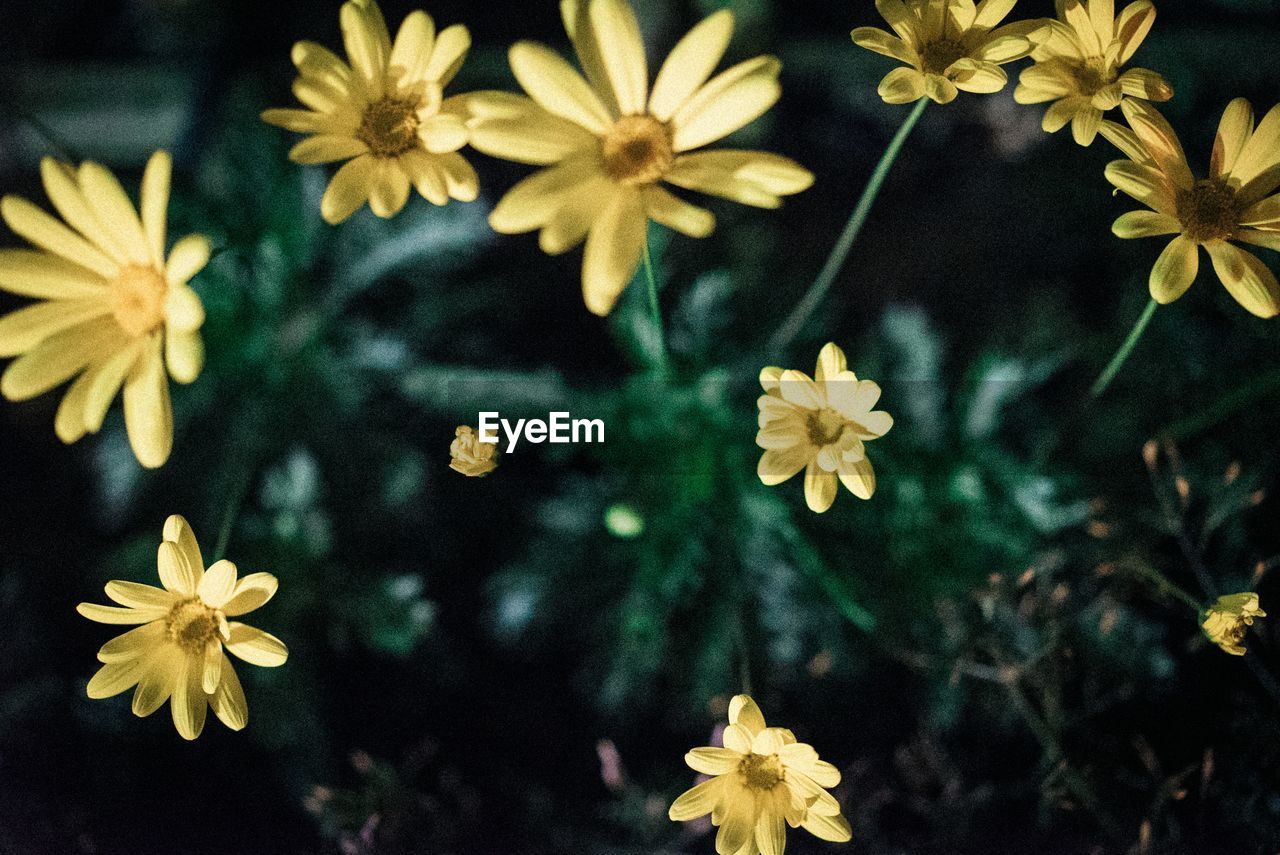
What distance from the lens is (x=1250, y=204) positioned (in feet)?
3.21

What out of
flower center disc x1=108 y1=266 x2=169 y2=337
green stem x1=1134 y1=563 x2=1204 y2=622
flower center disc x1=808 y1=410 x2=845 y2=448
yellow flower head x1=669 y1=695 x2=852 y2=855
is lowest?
yellow flower head x1=669 y1=695 x2=852 y2=855

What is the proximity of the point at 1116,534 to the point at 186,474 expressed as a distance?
173 centimetres

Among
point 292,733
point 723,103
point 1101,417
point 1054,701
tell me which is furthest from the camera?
point 1101,417

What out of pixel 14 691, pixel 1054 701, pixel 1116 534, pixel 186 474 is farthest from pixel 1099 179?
pixel 14 691

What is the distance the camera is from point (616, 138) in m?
0.91

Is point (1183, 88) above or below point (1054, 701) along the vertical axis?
above

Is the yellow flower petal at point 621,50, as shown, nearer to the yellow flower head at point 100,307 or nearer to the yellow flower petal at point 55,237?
the yellow flower head at point 100,307

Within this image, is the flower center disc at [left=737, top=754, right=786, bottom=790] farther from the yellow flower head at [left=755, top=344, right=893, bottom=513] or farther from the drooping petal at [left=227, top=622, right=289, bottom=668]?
A: the drooping petal at [left=227, top=622, right=289, bottom=668]

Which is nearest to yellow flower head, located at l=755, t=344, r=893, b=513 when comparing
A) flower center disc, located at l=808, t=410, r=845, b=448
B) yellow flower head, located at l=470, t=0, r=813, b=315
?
flower center disc, located at l=808, t=410, r=845, b=448

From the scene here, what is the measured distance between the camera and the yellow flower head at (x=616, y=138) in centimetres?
82

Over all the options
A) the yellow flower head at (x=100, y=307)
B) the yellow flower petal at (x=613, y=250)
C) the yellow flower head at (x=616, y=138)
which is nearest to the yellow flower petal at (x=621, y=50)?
the yellow flower head at (x=616, y=138)

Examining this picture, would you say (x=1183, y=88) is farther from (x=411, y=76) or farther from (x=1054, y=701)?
(x=411, y=76)

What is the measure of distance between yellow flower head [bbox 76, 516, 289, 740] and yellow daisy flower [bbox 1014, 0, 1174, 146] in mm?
1033

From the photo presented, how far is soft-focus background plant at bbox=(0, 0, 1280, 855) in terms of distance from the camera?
151 centimetres
